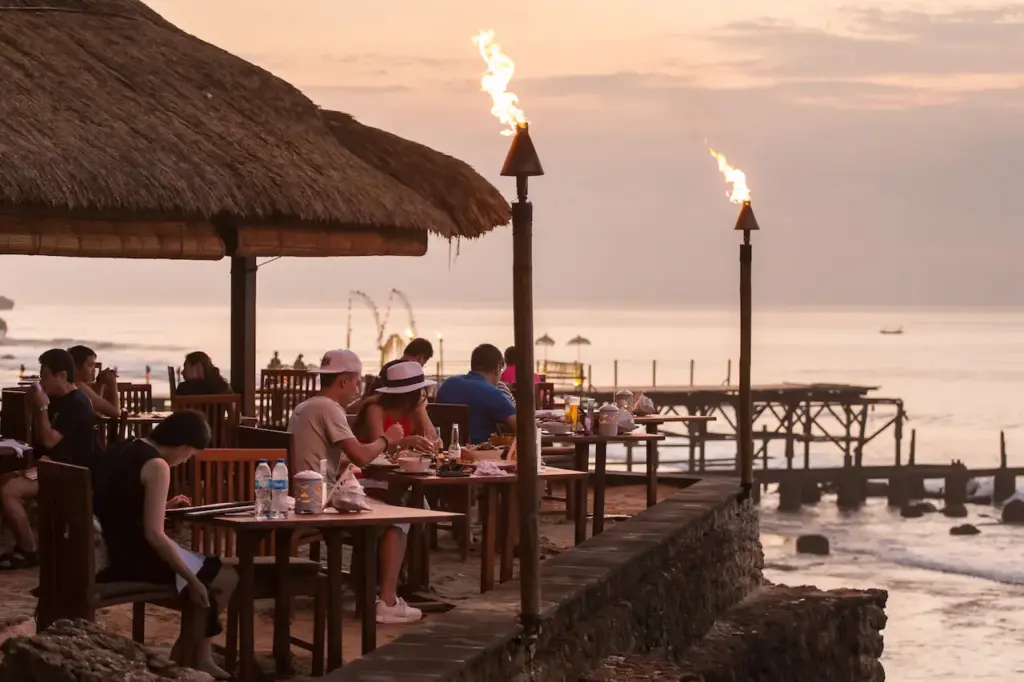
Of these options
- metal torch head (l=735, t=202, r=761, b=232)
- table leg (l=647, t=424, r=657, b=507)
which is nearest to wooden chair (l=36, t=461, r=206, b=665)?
table leg (l=647, t=424, r=657, b=507)

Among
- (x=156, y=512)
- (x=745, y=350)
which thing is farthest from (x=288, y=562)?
(x=745, y=350)

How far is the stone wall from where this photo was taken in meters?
9.30

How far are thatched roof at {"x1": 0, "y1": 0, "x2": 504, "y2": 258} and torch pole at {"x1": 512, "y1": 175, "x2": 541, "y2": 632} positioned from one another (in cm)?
368

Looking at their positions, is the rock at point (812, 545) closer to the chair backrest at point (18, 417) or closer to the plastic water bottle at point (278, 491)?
the chair backrest at point (18, 417)

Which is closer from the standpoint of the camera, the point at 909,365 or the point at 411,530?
the point at 411,530

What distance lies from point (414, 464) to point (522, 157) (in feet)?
6.44

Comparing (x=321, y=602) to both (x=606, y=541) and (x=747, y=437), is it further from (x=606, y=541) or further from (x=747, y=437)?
(x=747, y=437)

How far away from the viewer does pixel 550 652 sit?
6.43 metres

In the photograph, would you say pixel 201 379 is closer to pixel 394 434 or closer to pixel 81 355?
pixel 81 355

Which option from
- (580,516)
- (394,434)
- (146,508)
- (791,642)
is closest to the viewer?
(146,508)

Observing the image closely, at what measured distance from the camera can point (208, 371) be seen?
10367mm

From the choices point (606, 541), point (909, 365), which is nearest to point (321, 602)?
point (606, 541)

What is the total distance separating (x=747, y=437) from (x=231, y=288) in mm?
3643

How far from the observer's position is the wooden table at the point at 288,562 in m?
5.88
